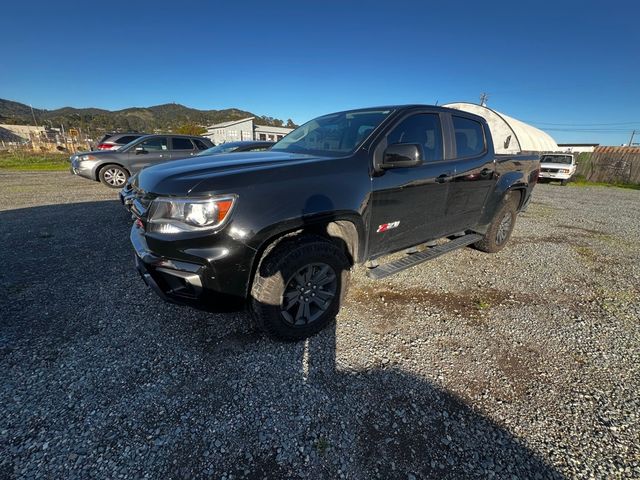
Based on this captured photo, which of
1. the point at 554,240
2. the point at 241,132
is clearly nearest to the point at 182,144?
the point at 554,240

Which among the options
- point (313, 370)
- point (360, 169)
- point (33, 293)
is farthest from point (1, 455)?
point (360, 169)

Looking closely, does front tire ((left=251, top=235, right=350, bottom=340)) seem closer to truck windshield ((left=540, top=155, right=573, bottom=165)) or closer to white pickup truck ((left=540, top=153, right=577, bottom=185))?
white pickup truck ((left=540, top=153, right=577, bottom=185))

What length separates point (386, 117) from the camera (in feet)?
9.23

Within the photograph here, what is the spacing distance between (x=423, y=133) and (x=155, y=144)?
9189 millimetres

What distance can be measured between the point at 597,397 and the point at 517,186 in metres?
3.16

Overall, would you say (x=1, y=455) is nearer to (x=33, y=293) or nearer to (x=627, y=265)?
(x=33, y=293)

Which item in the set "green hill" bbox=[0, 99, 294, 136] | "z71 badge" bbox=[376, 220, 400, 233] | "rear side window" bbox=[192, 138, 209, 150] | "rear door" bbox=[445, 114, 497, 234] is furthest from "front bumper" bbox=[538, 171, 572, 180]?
"green hill" bbox=[0, 99, 294, 136]

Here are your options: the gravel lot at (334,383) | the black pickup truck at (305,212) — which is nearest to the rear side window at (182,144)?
the gravel lot at (334,383)

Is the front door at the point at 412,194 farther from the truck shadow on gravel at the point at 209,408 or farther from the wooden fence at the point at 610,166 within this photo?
the wooden fence at the point at 610,166

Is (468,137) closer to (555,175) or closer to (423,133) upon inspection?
(423,133)

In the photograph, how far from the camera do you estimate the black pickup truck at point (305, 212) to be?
1.96 metres

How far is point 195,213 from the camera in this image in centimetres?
194

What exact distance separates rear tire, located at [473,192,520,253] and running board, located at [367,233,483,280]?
1.03ft

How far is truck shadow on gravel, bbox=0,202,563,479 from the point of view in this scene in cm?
156
